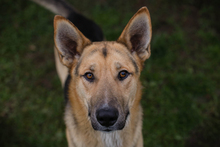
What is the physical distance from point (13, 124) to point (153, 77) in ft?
12.7

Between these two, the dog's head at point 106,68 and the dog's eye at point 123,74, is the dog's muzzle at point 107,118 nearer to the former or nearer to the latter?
the dog's head at point 106,68

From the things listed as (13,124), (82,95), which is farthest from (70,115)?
(13,124)

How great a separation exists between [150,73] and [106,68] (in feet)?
9.72

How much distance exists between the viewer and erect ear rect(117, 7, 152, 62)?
253 cm

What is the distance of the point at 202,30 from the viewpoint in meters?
5.64

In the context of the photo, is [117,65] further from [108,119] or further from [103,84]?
[108,119]

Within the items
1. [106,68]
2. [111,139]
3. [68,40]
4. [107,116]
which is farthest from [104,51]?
[111,139]

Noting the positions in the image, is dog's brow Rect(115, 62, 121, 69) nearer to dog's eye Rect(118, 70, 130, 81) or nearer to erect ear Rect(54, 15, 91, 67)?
dog's eye Rect(118, 70, 130, 81)

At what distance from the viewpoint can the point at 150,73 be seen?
5234mm

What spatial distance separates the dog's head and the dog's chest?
43 centimetres

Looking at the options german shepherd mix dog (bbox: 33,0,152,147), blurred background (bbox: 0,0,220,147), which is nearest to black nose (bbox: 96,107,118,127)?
german shepherd mix dog (bbox: 33,0,152,147)

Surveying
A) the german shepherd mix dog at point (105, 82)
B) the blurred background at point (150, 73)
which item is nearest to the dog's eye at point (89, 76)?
the german shepherd mix dog at point (105, 82)

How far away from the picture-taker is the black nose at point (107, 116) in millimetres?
2209

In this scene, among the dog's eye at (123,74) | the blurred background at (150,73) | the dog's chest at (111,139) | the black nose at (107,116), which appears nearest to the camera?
the black nose at (107,116)
